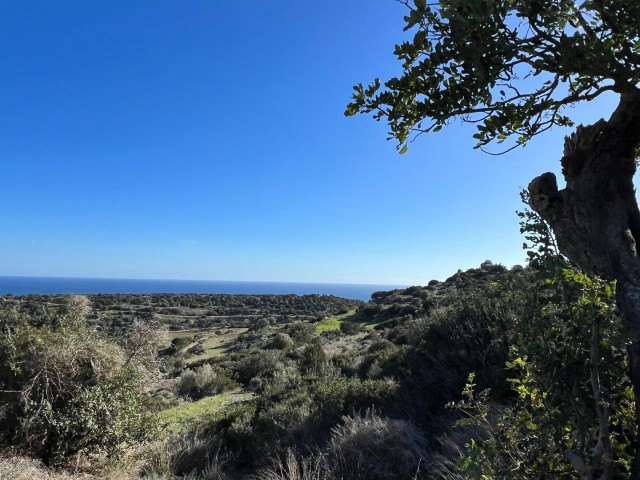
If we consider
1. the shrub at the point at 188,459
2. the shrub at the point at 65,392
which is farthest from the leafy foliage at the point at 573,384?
the shrub at the point at 65,392

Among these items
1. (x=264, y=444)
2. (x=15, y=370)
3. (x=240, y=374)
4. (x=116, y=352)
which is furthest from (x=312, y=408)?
(x=240, y=374)

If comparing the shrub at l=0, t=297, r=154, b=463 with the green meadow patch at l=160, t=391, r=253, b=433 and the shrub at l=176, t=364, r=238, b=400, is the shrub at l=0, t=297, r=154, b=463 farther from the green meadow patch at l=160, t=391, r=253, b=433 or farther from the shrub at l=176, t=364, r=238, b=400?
the shrub at l=176, t=364, r=238, b=400

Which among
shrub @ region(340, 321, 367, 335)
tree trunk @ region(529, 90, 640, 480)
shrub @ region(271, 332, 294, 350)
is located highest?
tree trunk @ region(529, 90, 640, 480)

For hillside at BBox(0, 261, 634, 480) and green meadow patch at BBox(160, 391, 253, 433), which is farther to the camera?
green meadow patch at BBox(160, 391, 253, 433)

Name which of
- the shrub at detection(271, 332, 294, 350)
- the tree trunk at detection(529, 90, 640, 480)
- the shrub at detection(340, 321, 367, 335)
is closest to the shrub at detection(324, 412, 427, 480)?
the tree trunk at detection(529, 90, 640, 480)

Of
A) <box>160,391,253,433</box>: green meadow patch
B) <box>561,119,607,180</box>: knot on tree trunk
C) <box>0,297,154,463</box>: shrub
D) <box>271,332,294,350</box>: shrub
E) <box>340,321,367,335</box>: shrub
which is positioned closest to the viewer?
<box>561,119,607,180</box>: knot on tree trunk

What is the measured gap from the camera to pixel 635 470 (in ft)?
6.27

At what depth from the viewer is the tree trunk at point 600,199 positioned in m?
2.31

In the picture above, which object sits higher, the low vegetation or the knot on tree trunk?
the knot on tree trunk

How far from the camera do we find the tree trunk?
7.58 feet

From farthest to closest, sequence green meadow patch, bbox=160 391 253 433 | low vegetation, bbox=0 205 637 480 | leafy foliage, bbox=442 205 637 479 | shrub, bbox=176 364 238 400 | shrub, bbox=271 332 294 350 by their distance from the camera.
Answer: shrub, bbox=271 332 294 350 < shrub, bbox=176 364 238 400 < green meadow patch, bbox=160 391 253 433 < low vegetation, bbox=0 205 637 480 < leafy foliage, bbox=442 205 637 479

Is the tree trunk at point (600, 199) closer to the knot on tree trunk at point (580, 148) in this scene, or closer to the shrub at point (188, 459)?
the knot on tree trunk at point (580, 148)

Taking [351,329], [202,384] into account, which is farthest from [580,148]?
[351,329]

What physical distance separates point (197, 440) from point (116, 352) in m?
2.61
